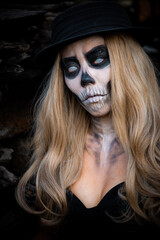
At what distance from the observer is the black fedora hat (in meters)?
1.59

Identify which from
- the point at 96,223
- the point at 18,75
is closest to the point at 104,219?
the point at 96,223

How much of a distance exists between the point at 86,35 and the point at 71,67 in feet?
0.93

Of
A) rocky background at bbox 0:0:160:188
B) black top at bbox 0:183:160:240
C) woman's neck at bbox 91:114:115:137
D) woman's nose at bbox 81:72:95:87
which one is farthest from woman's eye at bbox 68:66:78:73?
black top at bbox 0:183:160:240

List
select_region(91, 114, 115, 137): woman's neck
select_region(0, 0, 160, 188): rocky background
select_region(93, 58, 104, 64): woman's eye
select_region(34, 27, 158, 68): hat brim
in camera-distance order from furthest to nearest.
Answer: select_region(0, 0, 160, 188): rocky background
select_region(91, 114, 115, 137): woman's neck
select_region(93, 58, 104, 64): woman's eye
select_region(34, 27, 158, 68): hat brim

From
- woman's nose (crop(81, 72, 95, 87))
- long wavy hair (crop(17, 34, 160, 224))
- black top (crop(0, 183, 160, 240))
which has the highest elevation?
woman's nose (crop(81, 72, 95, 87))

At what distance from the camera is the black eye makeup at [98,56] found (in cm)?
166

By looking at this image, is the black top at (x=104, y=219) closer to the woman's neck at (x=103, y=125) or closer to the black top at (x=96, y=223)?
the black top at (x=96, y=223)

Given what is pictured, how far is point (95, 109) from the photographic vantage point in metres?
1.74

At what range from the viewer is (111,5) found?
1.70 metres

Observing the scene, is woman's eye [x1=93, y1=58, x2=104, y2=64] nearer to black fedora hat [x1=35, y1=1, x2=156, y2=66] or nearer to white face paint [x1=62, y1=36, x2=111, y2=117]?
white face paint [x1=62, y1=36, x2=111, y2=117]

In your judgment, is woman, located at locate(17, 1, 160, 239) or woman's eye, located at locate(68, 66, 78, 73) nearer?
woman, located at locate(17, 1, 160, 239)

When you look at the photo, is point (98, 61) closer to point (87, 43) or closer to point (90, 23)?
point (87, 43)

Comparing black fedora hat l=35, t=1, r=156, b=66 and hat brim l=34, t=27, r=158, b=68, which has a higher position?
black fedora hat l=35, t=1, r=156, b=66

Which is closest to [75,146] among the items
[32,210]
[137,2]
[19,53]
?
[32,210]
